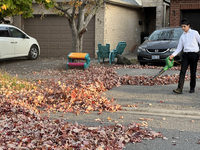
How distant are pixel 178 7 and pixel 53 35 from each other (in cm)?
794

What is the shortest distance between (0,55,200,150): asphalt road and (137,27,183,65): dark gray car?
389 centimetres

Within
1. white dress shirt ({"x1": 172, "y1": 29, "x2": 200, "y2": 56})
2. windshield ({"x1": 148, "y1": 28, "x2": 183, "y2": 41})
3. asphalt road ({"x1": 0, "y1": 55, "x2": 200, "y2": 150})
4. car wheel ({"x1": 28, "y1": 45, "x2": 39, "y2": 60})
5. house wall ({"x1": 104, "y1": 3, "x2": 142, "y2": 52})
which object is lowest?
asphalt road ({"x1": 0, "y1": 55, "x2": 200, "y2": 150})

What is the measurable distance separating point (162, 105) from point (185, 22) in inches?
83.9

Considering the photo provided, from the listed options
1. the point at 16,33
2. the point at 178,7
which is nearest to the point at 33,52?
the point at 16,33

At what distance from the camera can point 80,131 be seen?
4.62 metres

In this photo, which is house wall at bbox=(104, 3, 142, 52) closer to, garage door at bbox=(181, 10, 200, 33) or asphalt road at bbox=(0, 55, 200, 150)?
garage door at bbox=(181, 10, 200, 33)

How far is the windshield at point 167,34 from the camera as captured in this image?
44.2 ft

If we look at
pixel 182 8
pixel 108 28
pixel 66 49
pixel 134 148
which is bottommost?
pixel 134 148

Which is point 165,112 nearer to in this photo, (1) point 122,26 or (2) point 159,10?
(1) point 122,26

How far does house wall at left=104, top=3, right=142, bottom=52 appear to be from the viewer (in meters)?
19.0

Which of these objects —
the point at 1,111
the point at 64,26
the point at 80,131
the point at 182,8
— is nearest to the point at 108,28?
the point at 64,26

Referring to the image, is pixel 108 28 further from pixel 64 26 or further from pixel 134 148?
pixel 134 148

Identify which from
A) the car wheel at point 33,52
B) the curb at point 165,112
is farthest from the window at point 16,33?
the curb at point 165,112

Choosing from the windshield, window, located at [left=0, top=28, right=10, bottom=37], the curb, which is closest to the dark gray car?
the windshield
